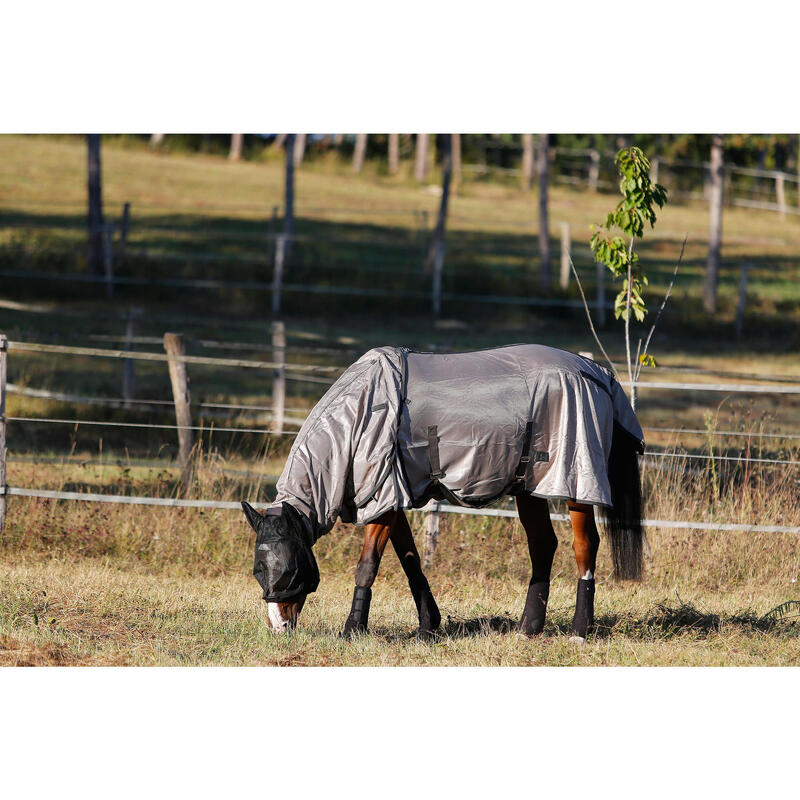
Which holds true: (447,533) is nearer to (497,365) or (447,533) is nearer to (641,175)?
(497,365)

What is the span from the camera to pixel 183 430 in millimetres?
8320

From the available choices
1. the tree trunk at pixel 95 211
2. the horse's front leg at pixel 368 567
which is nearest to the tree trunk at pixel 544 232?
the tree trunk at pixel 95 211

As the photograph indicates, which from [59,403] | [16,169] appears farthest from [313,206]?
[59,403]

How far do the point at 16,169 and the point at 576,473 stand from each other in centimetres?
3401

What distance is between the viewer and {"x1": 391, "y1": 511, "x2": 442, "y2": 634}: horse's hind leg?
17.9 ft

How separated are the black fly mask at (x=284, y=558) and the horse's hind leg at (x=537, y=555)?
49.5 inches

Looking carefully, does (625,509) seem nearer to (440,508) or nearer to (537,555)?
(537,555)

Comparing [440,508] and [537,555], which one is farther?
[440,508]

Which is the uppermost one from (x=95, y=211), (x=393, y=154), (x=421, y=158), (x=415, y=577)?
(x=393, y=154)

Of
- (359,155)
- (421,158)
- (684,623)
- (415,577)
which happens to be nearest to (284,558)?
(415,577)

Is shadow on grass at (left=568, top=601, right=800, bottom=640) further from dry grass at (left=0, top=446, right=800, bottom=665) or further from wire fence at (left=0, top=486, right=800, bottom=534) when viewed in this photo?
wire fence at (left=0, top=486, right=800, bottom=534)

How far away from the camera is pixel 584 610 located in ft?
17.7

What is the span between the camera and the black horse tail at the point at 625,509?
18.9ft

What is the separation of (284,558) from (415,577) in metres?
0.89
